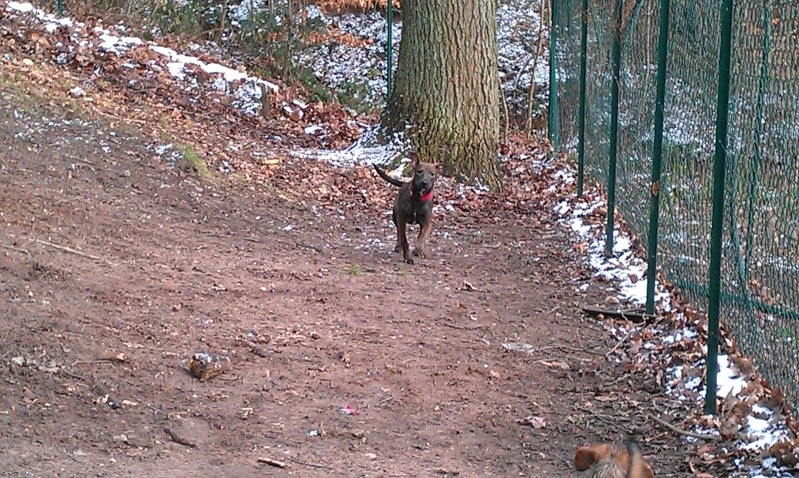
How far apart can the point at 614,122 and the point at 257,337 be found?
385cm

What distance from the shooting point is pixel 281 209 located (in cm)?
1012

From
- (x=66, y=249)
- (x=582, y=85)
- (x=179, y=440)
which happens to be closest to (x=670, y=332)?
(x=179, y=440)

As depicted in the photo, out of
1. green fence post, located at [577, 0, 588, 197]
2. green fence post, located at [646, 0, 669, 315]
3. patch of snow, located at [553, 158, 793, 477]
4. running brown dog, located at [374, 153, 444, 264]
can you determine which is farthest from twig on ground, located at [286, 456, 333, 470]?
green fence post, located at [577, 0, 588, 197]

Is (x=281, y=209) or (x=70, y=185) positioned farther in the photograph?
(x=281, y=209)

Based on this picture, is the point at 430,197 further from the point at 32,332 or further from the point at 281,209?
the point at 32,332

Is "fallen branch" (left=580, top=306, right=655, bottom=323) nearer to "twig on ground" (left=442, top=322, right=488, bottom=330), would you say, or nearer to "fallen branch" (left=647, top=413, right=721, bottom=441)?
"twig on ground" (left=442, top=322, right=488, bottom=330)

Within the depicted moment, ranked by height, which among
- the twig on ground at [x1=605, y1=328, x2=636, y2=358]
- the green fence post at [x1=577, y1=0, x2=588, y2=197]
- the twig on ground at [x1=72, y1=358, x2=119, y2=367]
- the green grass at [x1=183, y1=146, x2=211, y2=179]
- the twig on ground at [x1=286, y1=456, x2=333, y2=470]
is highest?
the green fence post at [x1=577, y1=0, x2=588, y2=197]

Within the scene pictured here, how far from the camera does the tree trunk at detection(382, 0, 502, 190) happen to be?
12.0 meters

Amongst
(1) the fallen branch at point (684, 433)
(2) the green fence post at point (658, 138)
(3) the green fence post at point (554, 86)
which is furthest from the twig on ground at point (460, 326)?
(3) the green fence post at point (554, 86)

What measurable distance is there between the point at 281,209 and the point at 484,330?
3.83 m

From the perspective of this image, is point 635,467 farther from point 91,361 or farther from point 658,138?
point 658,138

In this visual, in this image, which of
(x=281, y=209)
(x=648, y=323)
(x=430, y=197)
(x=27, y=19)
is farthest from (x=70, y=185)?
(x=27, y=19)

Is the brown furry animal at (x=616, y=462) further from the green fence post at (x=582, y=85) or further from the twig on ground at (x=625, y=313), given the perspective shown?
the green fence post at (x=582, y=85)

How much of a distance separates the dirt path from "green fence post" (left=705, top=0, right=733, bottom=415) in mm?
592
